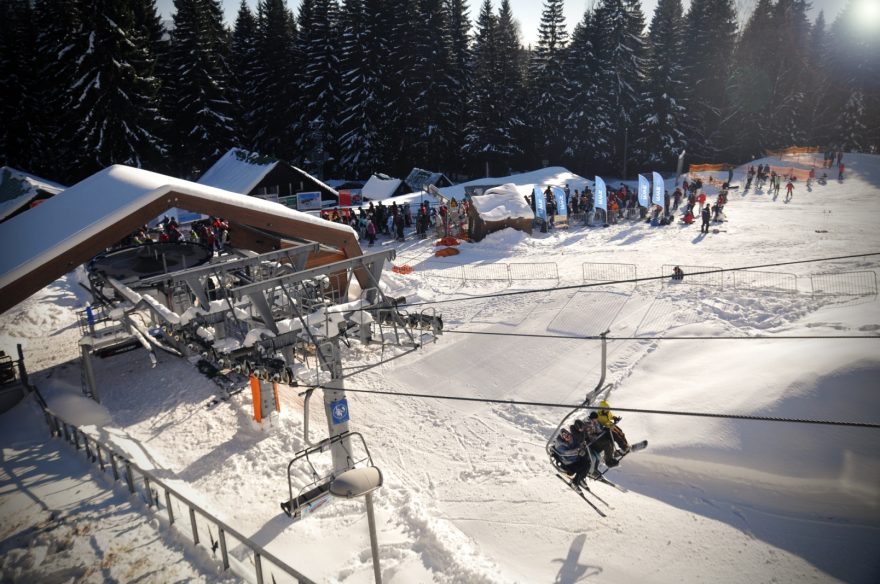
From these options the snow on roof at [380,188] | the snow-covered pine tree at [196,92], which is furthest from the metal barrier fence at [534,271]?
the snow-covered pine tree at [196,92]

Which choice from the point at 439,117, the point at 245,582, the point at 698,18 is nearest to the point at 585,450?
the point at 245,582

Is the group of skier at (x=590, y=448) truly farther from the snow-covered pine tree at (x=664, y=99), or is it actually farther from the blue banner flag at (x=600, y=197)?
the snow-covered pine tree at (x=664, y=99)

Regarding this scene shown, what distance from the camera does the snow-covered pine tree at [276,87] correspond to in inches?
2108

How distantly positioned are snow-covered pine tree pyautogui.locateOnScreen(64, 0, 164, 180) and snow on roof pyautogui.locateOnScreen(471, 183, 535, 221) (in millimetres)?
25647

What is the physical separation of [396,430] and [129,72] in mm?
35916

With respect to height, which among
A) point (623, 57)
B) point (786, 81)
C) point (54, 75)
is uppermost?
point (623, 57)

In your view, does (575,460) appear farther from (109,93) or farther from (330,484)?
(109,93)

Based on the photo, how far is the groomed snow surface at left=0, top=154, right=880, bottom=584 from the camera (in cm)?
901

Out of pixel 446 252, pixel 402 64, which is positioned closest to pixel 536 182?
pixel 446 252

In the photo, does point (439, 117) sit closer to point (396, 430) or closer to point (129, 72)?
point (129, 72)

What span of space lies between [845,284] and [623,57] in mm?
37149

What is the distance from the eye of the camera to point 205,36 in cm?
4553

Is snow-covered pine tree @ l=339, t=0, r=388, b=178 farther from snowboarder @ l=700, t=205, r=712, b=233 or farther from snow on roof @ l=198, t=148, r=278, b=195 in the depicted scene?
snowboarder @ l=700, t=205, r=712, b=233

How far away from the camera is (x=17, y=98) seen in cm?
4203
